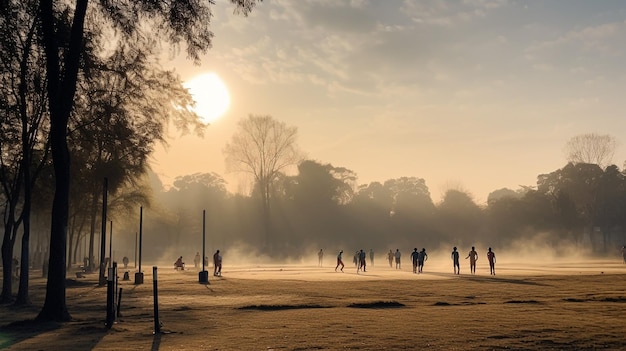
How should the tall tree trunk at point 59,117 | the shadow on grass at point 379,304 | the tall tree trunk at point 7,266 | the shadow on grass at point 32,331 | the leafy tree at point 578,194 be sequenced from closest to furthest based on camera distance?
1. the shadow on grass at point 32,331
2. the tall tree trunk at point 59,117
3. the shadow on grass at point 379,304
4. the tall tree trunk at point 7,266
5. the leafy tree at point 578,194

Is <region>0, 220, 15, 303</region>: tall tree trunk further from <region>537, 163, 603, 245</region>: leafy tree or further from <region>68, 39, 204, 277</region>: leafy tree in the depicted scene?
<region>537, 163, 603, 245</region>: leafy tree

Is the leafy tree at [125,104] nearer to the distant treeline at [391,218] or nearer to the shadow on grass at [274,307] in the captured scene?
the shadow on grass at [274,307]

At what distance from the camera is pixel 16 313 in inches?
912

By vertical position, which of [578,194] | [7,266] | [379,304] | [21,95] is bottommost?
[379,304]

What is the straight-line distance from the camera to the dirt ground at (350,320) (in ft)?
45.9

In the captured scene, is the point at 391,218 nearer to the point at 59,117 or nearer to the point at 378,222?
the point at 378,222

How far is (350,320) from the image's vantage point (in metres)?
18.3

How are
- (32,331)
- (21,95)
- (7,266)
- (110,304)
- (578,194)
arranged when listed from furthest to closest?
1. (578,194)
2. (7,266)
3. (21,95)
4. (32,331)
5. (110,304)

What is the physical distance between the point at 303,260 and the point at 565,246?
44223 mm

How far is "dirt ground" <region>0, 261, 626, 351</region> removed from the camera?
45.9 ft

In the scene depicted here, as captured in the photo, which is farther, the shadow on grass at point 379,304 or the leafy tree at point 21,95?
the leafy tree at point 21,95

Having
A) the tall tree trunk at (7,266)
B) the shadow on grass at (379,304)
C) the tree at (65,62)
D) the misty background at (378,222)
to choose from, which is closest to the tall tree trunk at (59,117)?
the tree at (65,62)

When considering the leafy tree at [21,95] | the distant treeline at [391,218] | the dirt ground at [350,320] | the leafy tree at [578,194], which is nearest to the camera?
the dirt ground at [350,320]

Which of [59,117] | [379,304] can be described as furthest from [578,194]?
[59,117]
